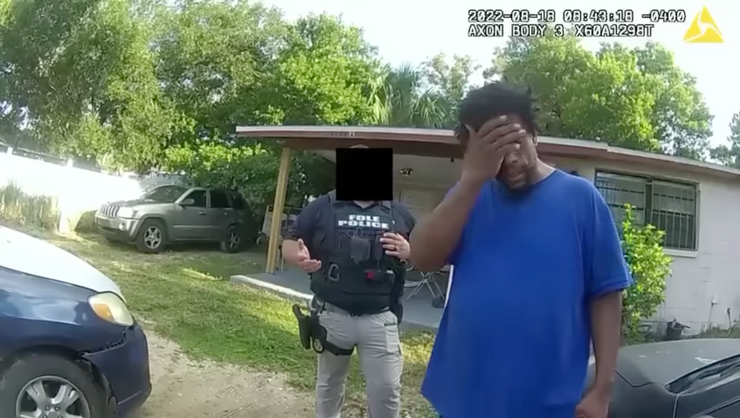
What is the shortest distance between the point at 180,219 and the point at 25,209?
1589 millimetres

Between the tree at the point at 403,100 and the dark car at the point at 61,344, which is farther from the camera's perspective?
the tree at the point at 403,100

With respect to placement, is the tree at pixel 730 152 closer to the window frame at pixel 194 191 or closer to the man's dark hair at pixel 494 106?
the window frame at pixel 194 191

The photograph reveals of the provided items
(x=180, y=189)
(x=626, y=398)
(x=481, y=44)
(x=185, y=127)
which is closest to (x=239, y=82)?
(x=185, y=127)

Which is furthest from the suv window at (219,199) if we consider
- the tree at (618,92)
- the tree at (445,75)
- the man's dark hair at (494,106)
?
the man's dark hair at (494,106)

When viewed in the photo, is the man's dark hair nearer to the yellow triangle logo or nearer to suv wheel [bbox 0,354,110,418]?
suv wheel [bbox 0,354,110,418]

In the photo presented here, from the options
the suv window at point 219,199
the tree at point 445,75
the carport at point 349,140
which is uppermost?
the tree at point 445,75

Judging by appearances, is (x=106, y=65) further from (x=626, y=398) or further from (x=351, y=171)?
(x=626, y=398)

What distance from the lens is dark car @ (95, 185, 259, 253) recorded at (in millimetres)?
4859

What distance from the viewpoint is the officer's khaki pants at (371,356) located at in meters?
1.99

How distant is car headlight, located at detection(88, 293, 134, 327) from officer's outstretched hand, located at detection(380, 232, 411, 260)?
0.99 metres

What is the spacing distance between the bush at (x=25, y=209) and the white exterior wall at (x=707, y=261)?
7.56 feet

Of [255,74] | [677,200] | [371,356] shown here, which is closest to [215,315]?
[255,74]

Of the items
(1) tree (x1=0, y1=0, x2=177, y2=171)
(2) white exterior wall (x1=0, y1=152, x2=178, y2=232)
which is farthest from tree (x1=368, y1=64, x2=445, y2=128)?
(2) white exterior wall (x1=0, y1=152, x2=178, y2=232)

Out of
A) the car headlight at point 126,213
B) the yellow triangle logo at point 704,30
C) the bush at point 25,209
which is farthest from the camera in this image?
the car headlight at point 126,213
